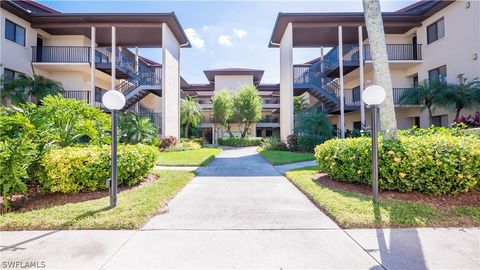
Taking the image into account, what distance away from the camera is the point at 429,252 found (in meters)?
3.45

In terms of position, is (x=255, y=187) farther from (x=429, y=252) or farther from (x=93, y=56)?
(x=93, y=56)

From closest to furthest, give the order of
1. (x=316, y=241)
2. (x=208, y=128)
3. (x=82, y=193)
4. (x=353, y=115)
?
(x=316, y=241)
(x=82, y=193)
(x=353, y=115)
(x=208, y=128)

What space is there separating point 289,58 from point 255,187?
13.3 meters

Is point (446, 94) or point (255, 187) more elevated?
point (446, 94)

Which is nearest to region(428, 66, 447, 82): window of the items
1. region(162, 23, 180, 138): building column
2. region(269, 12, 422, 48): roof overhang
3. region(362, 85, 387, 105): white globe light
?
region(269, 12, 422, 48): roof overhang

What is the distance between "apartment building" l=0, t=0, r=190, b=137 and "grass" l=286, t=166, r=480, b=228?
14.9m

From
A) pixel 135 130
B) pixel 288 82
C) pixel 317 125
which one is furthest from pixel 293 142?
pixel 135 130

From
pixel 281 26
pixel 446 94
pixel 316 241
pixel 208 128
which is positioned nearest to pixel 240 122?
pixel 208 128

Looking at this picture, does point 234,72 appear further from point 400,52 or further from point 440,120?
point 440,120

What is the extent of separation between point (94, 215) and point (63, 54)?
61.5ft

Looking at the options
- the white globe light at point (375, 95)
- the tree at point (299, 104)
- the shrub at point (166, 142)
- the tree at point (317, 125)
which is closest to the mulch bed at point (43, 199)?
the white globe light at point (375, 95)

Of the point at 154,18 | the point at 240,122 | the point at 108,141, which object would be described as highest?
the point at 154,18

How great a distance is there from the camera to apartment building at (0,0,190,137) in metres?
16.3

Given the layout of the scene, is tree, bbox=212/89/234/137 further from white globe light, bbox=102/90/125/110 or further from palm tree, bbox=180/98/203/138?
white globe light, bbox=102/90/125/110
